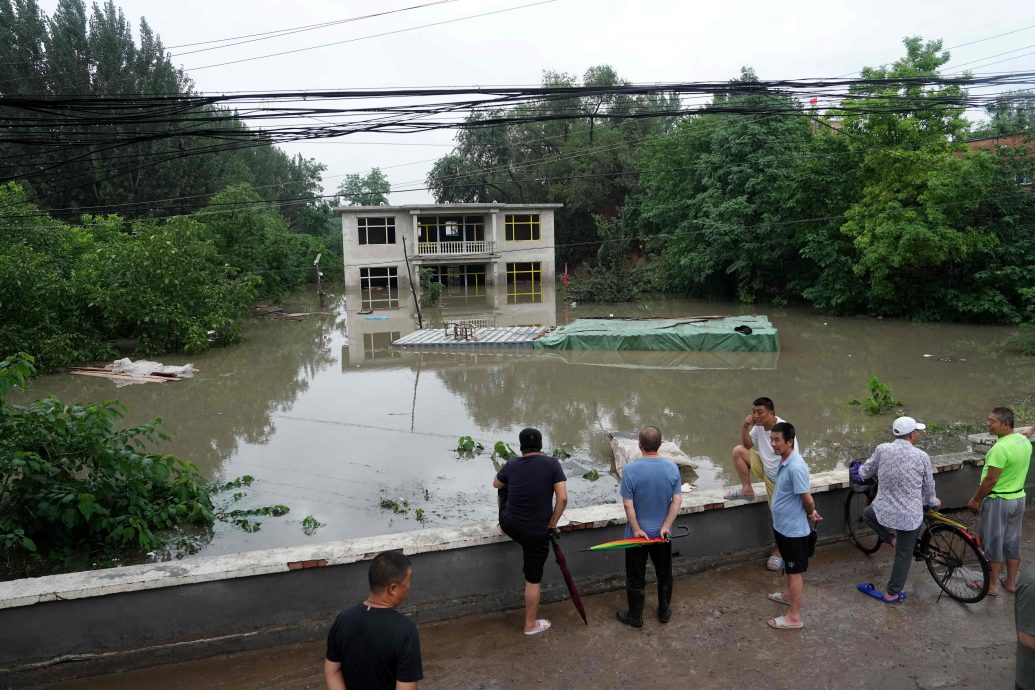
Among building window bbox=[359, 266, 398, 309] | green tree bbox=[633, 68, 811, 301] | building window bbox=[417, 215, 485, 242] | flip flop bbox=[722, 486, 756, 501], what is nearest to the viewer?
flip flop bbox=[722, 486, 756, 501]

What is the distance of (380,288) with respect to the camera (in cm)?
4031

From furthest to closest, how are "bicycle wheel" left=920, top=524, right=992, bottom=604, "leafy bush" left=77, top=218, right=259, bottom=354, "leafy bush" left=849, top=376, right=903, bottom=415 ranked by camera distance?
"leafy bush" left=77, top=218, right=259, bottom=354 < "leafy bush" left=849, top=376, right=903, bottom=415 < "bicycle wheel" left=920, top=524, right=992, bottom=604

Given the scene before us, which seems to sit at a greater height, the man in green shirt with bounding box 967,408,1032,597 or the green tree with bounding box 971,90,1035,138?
the green tree with bounding box 971,90,1035,138

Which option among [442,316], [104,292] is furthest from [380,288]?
[104,292]

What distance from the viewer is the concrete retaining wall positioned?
385 cm

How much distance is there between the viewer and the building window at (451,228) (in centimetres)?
4003

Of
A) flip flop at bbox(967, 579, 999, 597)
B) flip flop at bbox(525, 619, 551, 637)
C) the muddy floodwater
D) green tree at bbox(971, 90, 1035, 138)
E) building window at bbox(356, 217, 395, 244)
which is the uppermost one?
green tree at bbox(971, 90, 1035, 138)

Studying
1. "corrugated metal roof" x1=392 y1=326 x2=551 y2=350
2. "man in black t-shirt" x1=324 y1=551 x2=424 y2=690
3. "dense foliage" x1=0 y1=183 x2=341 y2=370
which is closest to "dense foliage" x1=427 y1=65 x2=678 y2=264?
"corrugated metal roof" x1=392 y1=326 x2=551 y2=350

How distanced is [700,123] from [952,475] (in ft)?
101

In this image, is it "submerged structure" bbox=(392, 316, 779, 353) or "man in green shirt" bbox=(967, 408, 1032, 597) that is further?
"submerged structure" bbox=(392, 316, 779, 353)

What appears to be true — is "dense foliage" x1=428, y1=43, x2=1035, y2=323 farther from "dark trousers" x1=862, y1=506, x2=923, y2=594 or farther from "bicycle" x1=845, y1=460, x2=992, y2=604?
"dark trousers" x1=862, y1=506, x2=923, y2=594

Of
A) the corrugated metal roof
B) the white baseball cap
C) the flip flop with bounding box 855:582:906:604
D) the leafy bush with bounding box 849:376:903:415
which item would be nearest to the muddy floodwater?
the leafy bush with bounding box 849:376:903:415

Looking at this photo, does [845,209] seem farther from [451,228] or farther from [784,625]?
[784,625]

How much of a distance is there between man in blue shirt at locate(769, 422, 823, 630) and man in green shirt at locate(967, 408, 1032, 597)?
1.36 meters
